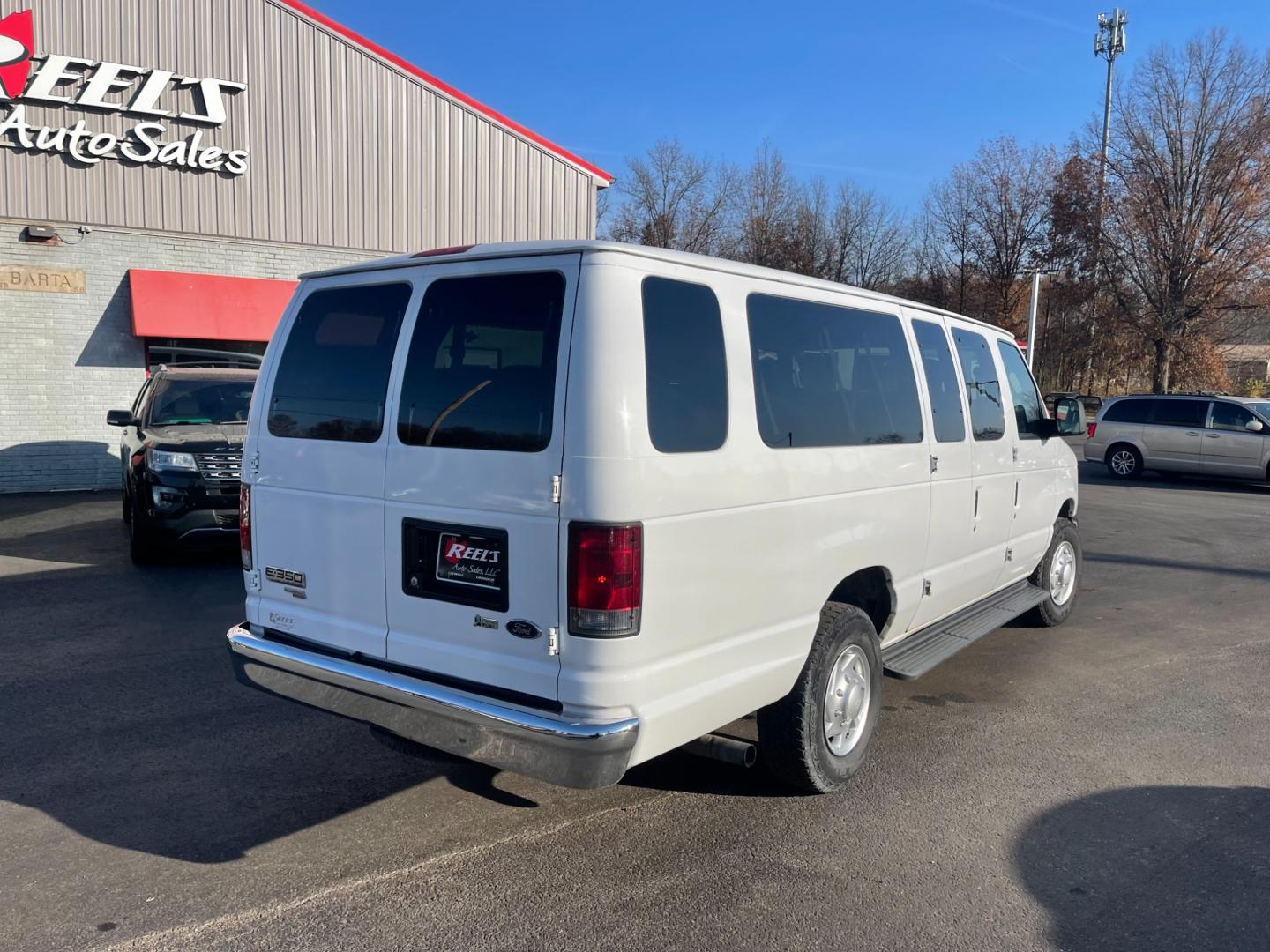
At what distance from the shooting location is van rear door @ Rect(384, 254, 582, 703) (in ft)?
10.8

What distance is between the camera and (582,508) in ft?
10.3

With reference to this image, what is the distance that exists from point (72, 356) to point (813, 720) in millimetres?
14038

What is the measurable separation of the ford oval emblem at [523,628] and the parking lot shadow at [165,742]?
121 cm

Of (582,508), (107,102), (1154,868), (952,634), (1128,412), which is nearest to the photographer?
(582,508)

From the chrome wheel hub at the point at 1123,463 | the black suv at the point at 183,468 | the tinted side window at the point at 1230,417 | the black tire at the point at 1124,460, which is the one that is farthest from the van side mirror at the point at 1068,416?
the chrome wheel hub at the point at 1123,463

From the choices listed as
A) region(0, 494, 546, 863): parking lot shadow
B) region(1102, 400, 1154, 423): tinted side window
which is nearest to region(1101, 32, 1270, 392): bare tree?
region(1102, 400, 1154, 423): tinted side window

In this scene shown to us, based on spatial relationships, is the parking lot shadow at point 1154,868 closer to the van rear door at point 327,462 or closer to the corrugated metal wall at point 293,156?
the van rear door at point 327,462

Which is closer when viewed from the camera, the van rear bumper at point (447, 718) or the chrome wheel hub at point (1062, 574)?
the van rear bumper at point (447, 718)

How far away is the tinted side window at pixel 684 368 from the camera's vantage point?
334 cm

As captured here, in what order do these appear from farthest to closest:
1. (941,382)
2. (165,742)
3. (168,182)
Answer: (168,182)
(941,382)
(165,742)

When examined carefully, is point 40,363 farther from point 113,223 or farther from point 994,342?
point 994,342

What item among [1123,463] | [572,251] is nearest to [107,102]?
[572,251]

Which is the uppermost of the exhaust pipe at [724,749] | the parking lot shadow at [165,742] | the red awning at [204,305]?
the red awning at [204,305]

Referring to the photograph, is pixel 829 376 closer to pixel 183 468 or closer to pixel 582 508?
pixel 582 508
